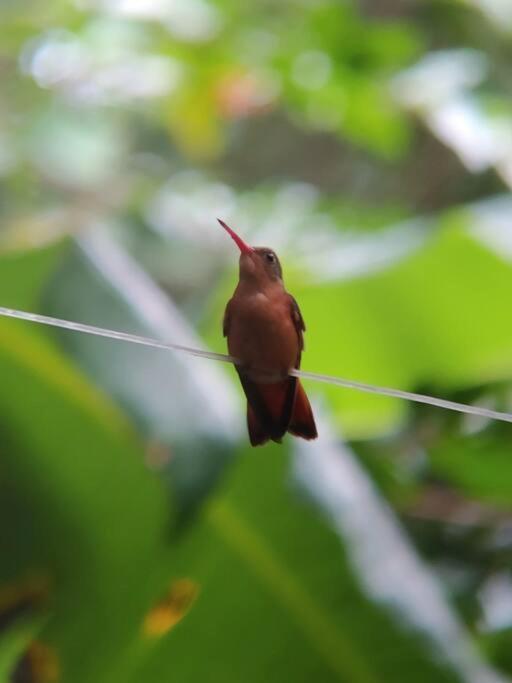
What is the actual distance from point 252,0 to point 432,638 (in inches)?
81.5

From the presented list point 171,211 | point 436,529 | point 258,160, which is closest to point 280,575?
point 436,529

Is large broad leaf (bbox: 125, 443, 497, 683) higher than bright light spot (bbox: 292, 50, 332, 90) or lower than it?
lower

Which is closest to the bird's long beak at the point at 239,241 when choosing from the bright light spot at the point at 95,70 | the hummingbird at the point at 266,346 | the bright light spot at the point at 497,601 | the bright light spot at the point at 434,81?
the hummingbird at the point at 266,346

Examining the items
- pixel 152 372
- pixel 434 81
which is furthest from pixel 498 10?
pixel 152 372

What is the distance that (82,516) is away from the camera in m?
1.40

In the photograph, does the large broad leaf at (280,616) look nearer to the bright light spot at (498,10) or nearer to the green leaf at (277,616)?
the green leaf at (277,616)

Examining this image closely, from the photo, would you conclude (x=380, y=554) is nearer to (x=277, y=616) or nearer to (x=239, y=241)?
(x=277, y=616)

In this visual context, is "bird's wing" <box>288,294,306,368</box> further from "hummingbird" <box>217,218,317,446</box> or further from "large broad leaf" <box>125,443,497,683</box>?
"large broad leaf" <box>125,443,497,683</box>

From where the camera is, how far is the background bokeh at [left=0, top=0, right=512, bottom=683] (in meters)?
1.26

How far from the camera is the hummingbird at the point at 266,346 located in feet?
1.88

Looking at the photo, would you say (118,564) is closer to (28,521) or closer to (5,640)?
(28,521)

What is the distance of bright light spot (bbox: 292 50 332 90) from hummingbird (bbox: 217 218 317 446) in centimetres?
187

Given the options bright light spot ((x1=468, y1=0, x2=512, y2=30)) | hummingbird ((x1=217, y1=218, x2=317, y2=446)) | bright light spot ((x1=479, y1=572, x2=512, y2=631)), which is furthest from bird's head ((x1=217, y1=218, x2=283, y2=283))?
bright light spot ((x1=468, y1=0, x2=512, y2=30))

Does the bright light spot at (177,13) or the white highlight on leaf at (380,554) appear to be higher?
the bright light spot at (177,13)
